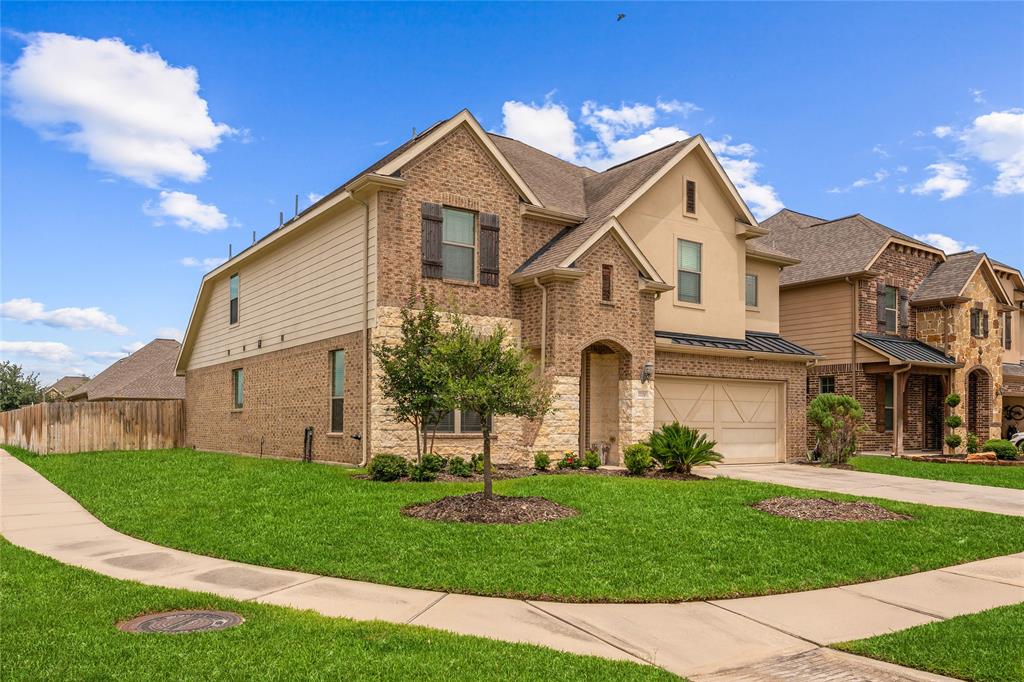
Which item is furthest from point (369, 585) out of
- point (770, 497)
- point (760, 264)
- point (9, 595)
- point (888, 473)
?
point (760, 264)

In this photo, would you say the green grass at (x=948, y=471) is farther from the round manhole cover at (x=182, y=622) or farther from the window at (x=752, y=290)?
the round manhole cover at (x=182, y=622)

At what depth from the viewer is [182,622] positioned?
6508 millimetres

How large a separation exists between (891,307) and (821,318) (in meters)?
2.97

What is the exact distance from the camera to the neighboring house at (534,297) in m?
17.7

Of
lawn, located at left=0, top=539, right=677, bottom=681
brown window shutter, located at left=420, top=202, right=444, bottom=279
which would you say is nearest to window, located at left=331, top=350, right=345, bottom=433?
brown window shutter, located at left=420, top=202, right=444, bottom=279

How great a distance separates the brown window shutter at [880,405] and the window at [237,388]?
22.1 m

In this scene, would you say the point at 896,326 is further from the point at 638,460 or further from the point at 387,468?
the point at 387,468

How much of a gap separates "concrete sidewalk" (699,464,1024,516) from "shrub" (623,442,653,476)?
2.03 metres

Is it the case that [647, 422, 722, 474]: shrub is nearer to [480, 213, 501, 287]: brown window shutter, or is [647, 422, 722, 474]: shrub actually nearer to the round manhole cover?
[480, 213, 501, 287]: brown window shutter

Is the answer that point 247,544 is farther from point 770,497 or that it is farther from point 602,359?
point 602,359

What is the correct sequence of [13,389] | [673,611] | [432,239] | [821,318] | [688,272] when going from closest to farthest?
[673,611]
[432,239]
[688,272]
[821,318]
[13,389]

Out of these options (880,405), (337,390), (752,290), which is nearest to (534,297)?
(337,390)

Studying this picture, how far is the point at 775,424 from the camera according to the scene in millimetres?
23781

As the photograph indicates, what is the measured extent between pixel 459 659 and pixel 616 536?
475 cm
